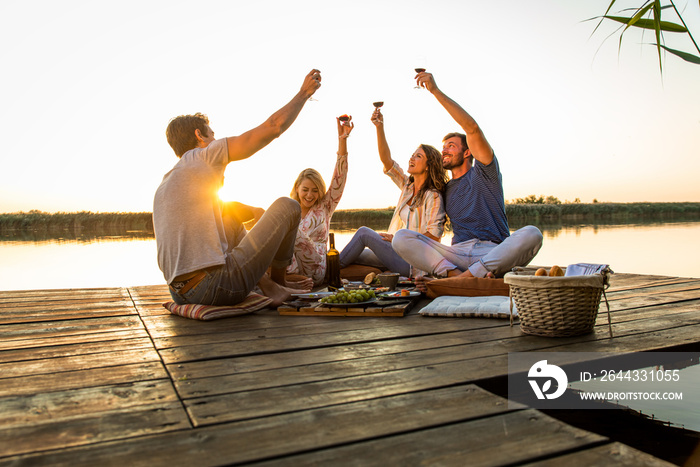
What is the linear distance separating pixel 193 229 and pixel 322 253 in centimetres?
173

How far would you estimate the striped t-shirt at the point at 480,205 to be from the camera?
374 centimetres

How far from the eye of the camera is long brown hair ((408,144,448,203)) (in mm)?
4168

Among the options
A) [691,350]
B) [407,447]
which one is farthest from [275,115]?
[691,350]

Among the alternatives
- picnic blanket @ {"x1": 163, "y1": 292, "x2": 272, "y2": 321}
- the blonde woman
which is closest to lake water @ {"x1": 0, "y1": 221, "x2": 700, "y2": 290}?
the blonde woman

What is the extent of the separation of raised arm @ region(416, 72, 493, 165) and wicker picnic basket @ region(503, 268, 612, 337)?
155cm

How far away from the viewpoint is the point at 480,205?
3.78 m

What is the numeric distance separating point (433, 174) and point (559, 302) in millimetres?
2219

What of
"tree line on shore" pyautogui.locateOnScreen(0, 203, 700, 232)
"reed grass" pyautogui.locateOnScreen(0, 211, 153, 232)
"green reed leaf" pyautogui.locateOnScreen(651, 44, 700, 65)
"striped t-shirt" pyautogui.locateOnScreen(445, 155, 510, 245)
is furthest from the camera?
"reed grass" pyautogui.locateOnScreen(0, 211, 153, 232)

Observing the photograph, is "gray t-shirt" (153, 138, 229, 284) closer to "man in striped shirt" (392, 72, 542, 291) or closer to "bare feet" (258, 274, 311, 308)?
"bare feet" (258, 274, 311, 308)

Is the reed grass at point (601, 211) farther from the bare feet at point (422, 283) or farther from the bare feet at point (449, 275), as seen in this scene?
the bare feet at point (422, 283)

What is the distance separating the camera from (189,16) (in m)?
8.28

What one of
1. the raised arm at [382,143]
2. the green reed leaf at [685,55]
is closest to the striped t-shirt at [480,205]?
the raised arm at [382,143]

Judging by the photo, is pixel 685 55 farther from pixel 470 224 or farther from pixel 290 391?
pixel 470 224

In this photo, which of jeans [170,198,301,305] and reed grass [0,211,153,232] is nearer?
jeans [170,198,301,305]
